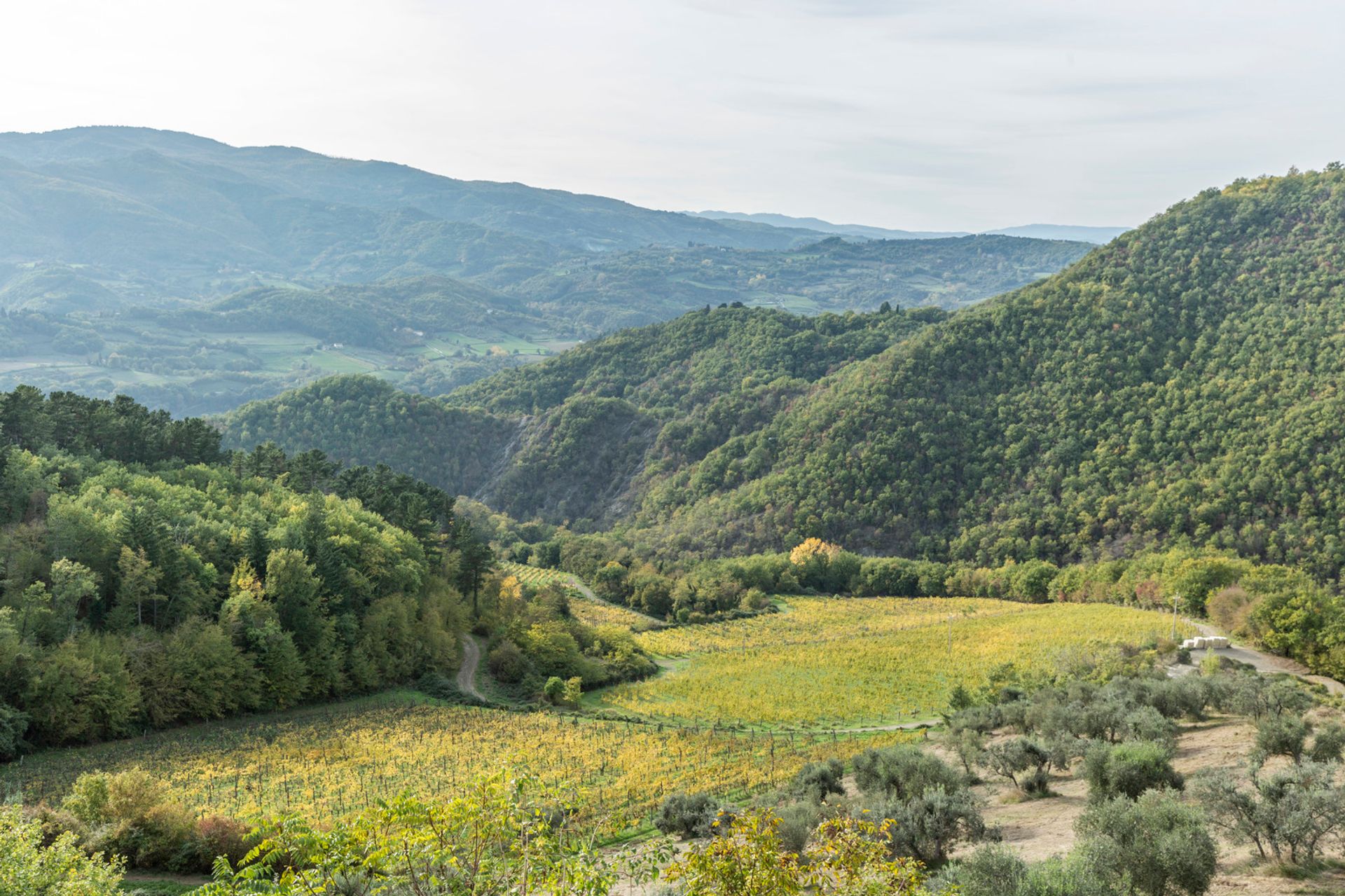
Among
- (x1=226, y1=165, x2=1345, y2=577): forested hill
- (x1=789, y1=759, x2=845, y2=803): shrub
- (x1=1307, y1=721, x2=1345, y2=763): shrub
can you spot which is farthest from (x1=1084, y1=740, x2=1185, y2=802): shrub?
(x1=226, y1=165, x2=1345, y2=577): forested hill

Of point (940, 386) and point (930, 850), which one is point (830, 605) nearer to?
point (940, 386)

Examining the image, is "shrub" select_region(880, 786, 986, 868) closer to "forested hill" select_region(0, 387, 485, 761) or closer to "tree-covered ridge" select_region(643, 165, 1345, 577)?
"forested hill" select_region(0, 387, 485, 761)

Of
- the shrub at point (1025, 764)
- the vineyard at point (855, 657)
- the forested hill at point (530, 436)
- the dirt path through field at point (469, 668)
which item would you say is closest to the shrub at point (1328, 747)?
the shrub at point (1025, 764)

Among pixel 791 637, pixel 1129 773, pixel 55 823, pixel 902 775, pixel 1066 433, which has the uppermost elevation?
pixel 1066 433

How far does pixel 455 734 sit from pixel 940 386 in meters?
112

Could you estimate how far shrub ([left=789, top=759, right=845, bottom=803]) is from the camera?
29.5 metres

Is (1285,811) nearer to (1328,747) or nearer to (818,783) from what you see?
(1328,747)

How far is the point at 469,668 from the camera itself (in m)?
59.7

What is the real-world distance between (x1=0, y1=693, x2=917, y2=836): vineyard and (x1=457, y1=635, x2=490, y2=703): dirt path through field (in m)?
5.86

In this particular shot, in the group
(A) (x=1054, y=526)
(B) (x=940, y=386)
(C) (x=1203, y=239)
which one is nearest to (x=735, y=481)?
(B) (x=940, y=386)

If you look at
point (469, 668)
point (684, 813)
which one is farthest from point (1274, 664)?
point (469, 668)

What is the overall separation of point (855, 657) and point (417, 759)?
36.1 m

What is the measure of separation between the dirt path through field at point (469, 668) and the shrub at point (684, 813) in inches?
1070

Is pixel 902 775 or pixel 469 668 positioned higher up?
pixel 902 775
